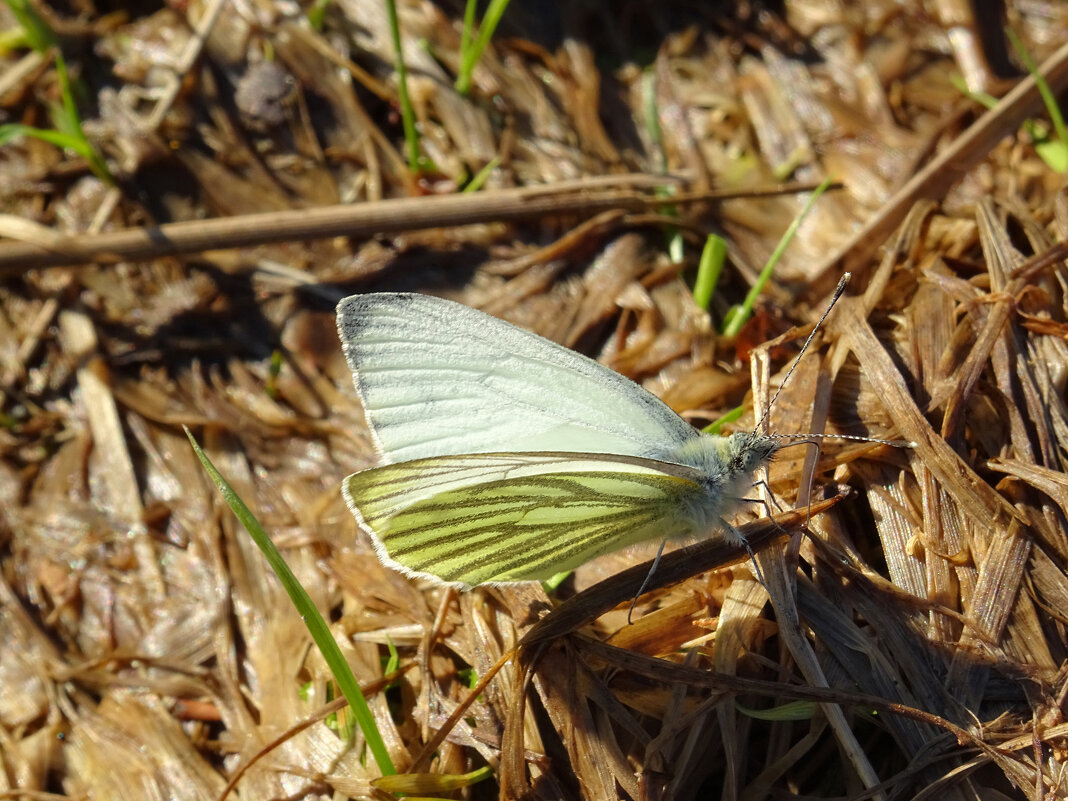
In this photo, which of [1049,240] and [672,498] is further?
[1049,240]

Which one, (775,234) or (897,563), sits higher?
(775,234)

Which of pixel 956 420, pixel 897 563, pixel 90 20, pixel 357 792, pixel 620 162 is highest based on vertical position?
pixel 90 20

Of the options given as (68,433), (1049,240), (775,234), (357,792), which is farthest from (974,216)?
(68,433)

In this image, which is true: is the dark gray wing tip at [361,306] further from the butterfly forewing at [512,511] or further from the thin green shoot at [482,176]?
the thin green shoot at [482,176]

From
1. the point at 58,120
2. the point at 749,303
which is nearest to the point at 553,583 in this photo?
the point at 749,303

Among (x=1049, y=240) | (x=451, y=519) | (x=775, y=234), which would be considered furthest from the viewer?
(x=775, y=234)

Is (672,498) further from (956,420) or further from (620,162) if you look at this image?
(620,162)

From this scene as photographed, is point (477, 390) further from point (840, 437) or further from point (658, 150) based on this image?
point (658, 150)
